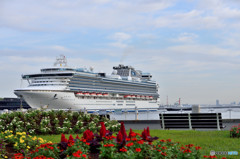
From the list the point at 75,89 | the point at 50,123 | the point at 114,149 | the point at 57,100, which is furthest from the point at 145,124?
the point at 75,89

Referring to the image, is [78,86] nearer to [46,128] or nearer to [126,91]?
[126,91]

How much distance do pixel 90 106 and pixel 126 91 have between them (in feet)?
47.7

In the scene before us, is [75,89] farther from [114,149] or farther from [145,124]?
[114,149]

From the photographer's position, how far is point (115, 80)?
7194 centimetres

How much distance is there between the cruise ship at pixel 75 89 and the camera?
58.4 m

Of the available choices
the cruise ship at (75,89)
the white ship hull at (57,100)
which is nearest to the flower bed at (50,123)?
the cruise ship at (75,89)

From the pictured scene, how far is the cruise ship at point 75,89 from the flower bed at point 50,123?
1418 inches

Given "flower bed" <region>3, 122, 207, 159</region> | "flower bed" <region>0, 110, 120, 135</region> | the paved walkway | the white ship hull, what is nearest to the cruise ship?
the white ship hull

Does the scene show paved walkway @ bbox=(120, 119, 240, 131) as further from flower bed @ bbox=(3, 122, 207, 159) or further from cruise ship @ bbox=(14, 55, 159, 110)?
cruise ship @ bbox=(14, 55, 159, 110)

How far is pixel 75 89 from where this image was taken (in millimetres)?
60781

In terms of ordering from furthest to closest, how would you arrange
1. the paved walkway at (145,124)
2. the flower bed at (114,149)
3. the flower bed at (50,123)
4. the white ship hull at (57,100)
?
the white ship hull at (57,100), the paved walkway at (145,124), the flower bed at (50,123), the flower bed at (114,149)

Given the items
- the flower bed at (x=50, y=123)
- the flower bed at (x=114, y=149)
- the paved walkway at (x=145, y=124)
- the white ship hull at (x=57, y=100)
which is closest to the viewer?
the flower bed at (x=114, y=149)

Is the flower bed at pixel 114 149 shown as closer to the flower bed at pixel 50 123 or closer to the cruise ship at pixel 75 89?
the flower bed at pixel 50 123

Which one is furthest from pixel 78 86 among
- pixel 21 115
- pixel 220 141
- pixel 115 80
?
pixel 220 141
